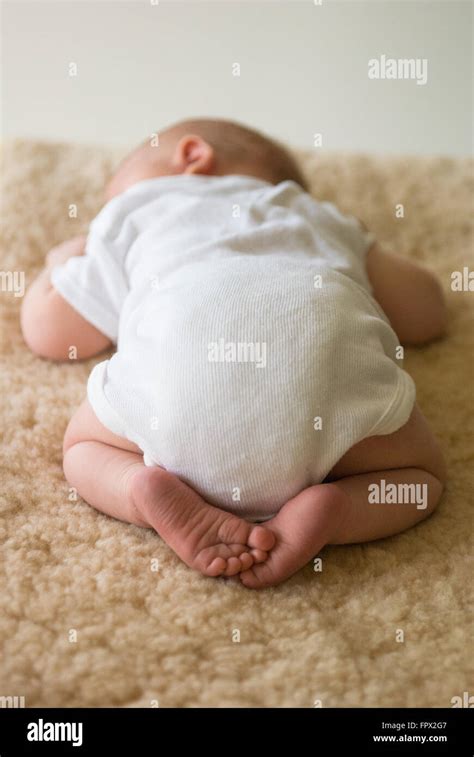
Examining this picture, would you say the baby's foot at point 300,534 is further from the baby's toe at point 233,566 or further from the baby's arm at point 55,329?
the baby's arm at point 55,329

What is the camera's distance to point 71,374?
1348mm

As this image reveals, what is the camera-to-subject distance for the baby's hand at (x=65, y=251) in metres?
1.45

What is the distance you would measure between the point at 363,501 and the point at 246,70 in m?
1.43

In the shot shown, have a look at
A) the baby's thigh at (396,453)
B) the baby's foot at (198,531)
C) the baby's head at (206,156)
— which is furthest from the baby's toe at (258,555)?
the baby's head at (206,156)

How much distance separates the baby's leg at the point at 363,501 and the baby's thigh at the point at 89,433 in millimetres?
228

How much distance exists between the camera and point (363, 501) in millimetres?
1000

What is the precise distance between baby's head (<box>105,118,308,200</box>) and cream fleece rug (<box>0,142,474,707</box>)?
0.40 meters

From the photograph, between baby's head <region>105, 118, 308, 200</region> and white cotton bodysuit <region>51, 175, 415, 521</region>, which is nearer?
white cotton bodysuit <region>51, 175, 415, 521</region>

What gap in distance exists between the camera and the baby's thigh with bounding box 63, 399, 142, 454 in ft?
3.53

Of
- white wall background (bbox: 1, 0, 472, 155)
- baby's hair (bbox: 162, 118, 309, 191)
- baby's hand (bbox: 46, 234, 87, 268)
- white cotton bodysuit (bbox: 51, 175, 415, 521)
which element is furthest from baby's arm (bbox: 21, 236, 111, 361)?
white wall background (bbox: 1, 0, 472, 155)

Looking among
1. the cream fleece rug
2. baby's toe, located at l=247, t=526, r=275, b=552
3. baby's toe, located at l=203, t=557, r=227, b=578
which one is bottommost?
the cream fleece rug

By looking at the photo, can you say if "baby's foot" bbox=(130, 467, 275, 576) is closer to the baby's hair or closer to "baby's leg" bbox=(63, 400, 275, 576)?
"baby's leg" bbox=(63, 400, 275, 576)
